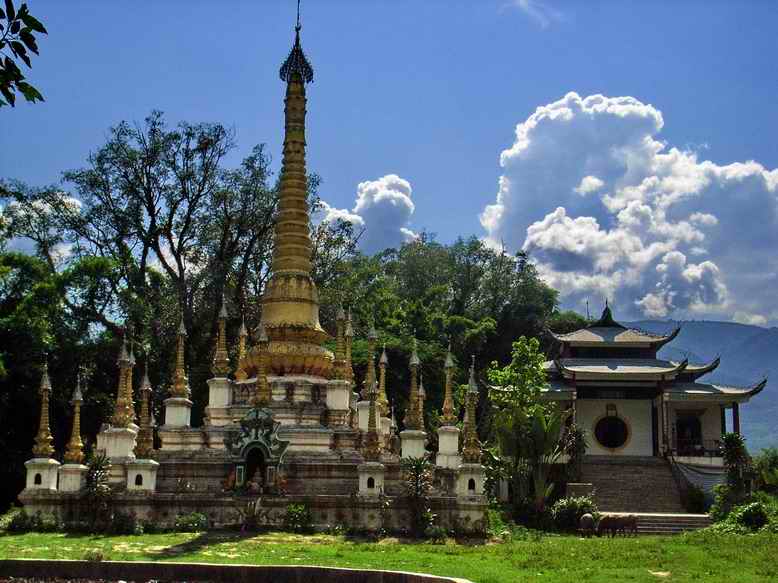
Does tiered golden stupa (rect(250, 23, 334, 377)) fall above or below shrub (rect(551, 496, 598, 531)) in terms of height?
above

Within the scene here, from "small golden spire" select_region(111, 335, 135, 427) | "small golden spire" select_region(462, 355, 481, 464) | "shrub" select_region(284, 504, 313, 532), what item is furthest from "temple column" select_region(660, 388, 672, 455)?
"small golden spire" select_region(111, 335, 135, 427)

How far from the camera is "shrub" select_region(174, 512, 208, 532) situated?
78.3ft

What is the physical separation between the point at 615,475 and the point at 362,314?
15592 mm

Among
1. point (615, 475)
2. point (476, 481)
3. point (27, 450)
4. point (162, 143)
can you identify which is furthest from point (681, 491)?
point (162, 143)

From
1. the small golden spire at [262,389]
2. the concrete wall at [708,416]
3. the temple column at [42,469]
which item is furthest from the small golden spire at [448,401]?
the concrete wall at [708,416]

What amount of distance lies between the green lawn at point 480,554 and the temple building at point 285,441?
1.37 m

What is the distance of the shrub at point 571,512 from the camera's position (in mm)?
28422

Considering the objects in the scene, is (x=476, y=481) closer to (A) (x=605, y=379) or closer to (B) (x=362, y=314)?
(A) (x=605, y=379)

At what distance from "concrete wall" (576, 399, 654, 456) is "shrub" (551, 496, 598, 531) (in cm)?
1564

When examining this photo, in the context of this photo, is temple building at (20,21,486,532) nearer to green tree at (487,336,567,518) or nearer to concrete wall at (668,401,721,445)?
green tree at (487,336,567,518)

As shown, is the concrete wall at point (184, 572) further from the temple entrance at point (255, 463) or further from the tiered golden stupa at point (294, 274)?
the tiered golden stupa at point (294, 274)

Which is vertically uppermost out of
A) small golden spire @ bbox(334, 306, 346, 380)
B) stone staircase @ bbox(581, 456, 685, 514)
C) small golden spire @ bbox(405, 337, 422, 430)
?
small golden spire @ bbox(334, 306, 346, 380)

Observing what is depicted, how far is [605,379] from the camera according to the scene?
43.5 meters

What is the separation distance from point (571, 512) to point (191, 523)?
10742 mm
